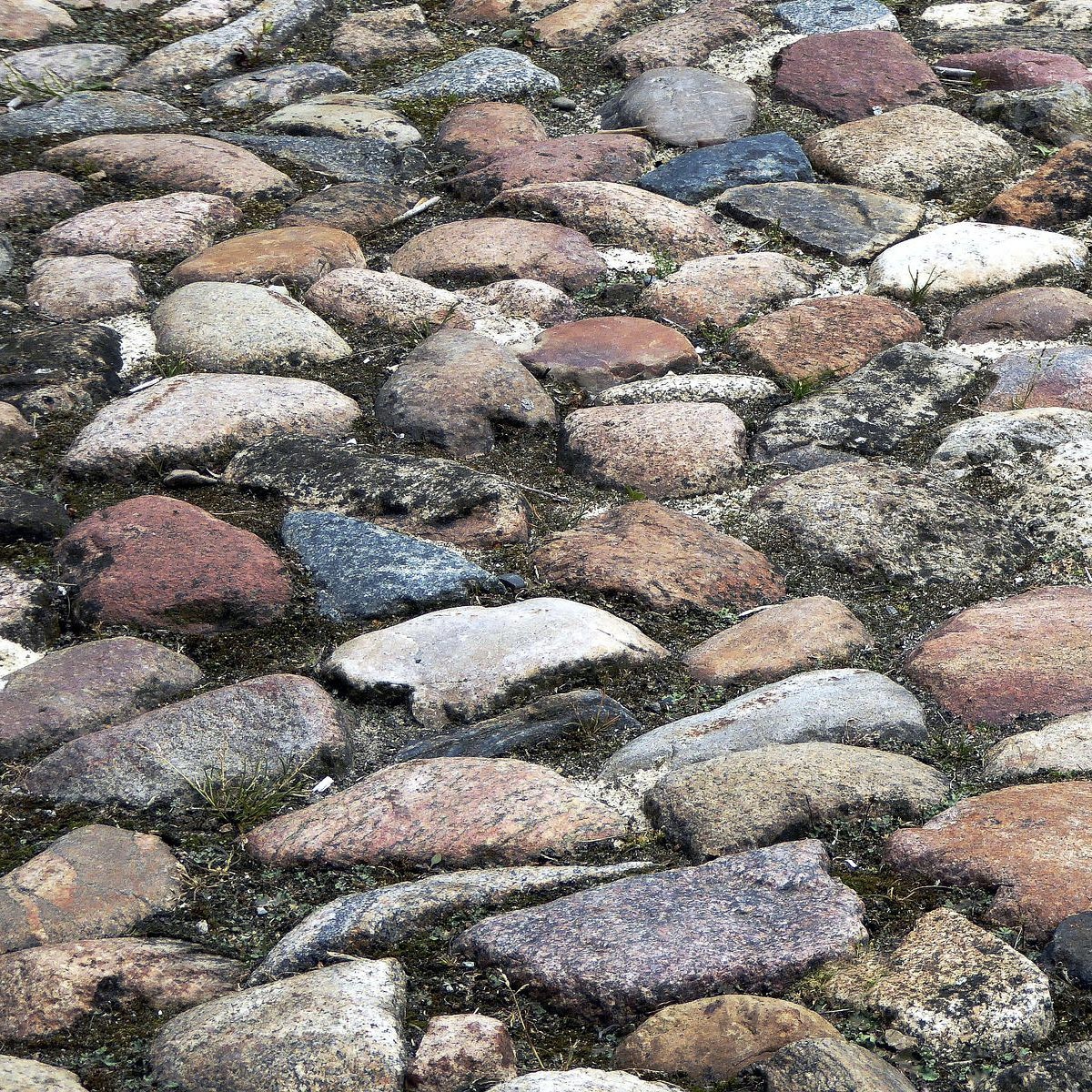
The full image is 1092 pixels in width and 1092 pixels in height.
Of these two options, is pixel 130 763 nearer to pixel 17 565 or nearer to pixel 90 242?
pixel 17 565

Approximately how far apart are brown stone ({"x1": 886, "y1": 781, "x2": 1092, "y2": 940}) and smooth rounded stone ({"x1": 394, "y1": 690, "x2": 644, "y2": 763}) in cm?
54

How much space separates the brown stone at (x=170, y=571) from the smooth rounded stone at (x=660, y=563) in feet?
1.82

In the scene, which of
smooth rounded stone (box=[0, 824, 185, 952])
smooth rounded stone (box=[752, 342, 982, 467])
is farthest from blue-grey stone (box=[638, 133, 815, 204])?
smooth rounded stone (box=[0, 824, 185, 952])

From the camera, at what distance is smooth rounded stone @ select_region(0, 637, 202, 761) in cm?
215

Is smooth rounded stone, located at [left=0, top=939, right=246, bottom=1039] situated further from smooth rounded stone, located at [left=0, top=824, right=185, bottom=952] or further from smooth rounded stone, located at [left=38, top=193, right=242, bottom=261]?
smooth rounded stone, located at [left=38, top=193, right=242, bottom=261]

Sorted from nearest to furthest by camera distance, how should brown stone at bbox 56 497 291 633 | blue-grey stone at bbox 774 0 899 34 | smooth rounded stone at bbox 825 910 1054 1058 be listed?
smooth rounded stone at bbox 825 910 1054 1058 → brown stone at bbox 56 497 291 633 → blue-grey stone at bbox 774 0 899 34

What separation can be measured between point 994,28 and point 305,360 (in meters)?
3.01

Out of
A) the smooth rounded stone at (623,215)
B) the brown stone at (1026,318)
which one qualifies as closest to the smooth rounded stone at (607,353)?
the smooth rounded stone at (623,215)

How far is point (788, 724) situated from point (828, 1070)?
29.8 inches

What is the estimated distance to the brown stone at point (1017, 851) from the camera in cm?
168

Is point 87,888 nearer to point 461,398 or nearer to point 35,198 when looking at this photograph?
point 461,398

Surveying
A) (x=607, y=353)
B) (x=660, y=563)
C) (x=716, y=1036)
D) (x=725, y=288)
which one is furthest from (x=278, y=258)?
(x=716, y=1036)

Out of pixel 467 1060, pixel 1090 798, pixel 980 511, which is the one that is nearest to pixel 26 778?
Result: pixel 467 1060

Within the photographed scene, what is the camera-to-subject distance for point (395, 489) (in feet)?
9.02
